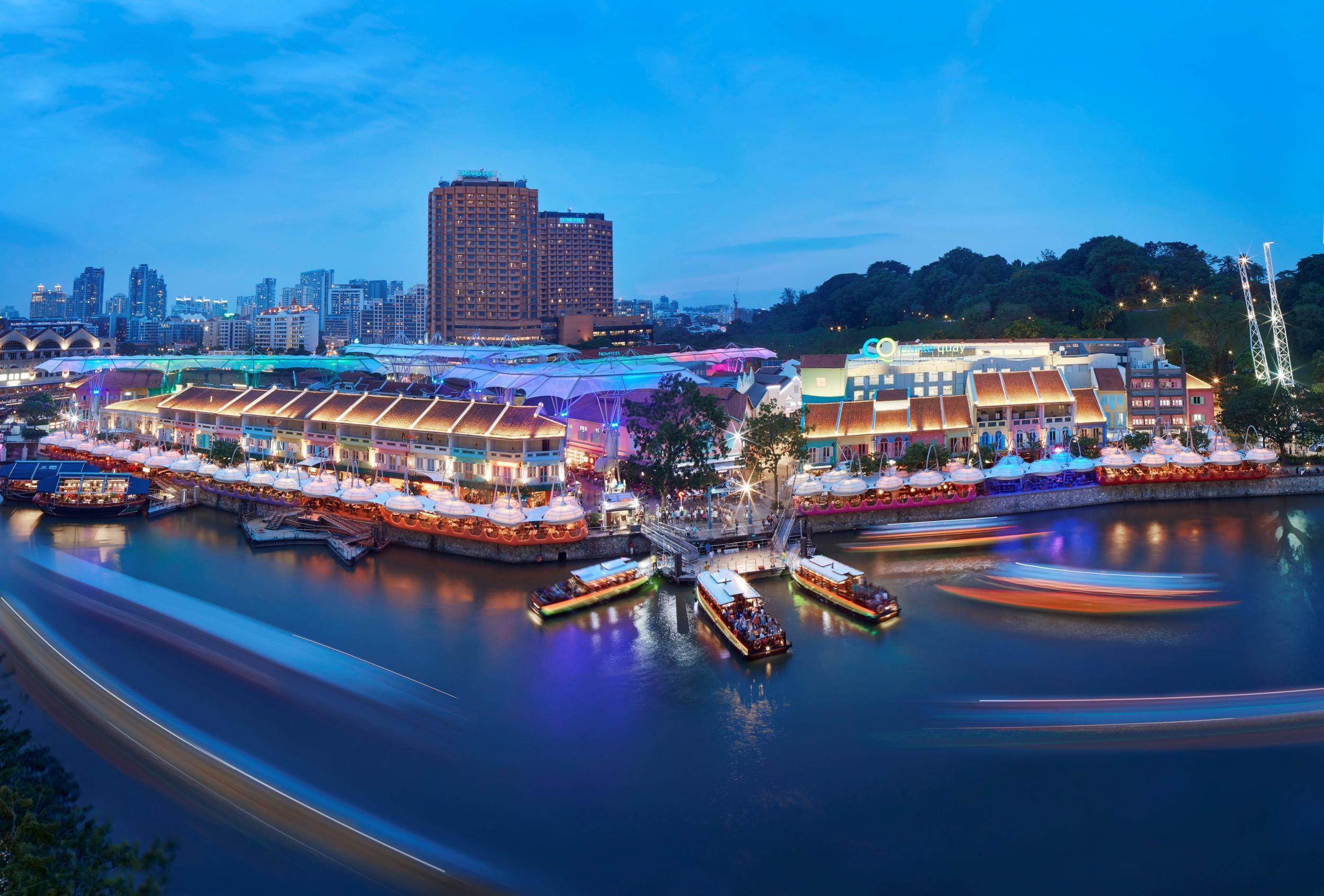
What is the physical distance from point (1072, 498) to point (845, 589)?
35.6ft

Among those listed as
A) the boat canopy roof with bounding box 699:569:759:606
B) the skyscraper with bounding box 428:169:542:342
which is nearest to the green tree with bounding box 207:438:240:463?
the boat canopy roof with bounding box 699:569:759:606

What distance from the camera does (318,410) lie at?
2567 cm

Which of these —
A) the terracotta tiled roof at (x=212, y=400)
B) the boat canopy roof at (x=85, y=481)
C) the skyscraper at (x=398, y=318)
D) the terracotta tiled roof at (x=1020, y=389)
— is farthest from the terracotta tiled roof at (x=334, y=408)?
the skyscraper at (x=398, y=318)

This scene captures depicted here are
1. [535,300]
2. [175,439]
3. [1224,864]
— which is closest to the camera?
[1224,864]

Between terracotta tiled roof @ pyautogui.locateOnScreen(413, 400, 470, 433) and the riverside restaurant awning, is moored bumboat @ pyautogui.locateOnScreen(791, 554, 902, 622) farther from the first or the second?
the riverside restaurant awning

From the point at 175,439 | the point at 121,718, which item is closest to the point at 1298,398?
the point at 121,718

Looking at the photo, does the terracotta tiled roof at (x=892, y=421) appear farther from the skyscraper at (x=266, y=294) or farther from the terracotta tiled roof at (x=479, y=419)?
the skyscraper at (x=266, y=294)

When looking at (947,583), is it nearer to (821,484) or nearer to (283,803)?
(821,484)

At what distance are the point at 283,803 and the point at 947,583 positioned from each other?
12377 millimetres

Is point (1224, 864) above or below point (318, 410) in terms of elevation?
below

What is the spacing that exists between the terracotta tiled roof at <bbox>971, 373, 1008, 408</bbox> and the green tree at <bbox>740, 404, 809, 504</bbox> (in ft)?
21.8

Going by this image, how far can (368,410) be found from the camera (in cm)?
2478

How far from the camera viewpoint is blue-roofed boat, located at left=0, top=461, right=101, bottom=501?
24422mm

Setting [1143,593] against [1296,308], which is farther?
[1296,308]
